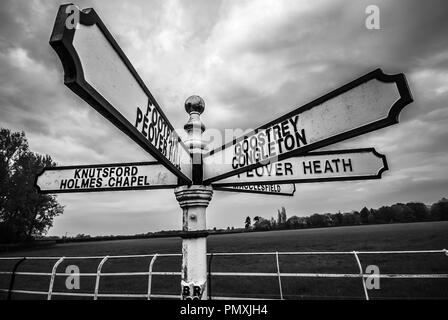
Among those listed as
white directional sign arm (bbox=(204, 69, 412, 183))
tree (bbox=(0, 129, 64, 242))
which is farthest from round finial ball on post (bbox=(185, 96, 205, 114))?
tree (bbox=(0, 129, 64, 242))

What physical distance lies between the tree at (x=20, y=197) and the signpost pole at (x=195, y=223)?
31803 mm

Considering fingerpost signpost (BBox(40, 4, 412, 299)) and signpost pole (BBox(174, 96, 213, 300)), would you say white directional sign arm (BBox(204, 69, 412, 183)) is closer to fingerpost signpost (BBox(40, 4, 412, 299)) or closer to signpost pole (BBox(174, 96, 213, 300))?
fingerpost signpost (BBox(40, 4, 412, 299))

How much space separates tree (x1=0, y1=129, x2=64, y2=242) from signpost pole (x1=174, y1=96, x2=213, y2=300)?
31803 millimetres

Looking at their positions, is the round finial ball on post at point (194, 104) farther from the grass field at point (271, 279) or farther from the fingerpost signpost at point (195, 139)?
the grass field at point (271, 279)

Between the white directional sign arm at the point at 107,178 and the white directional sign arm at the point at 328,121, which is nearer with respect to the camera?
the white directional sign arm at the point at 328,121

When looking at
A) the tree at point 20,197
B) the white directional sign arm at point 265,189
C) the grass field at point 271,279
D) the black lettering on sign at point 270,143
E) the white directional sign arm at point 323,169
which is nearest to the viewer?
the black lettering on sign at point 270,143

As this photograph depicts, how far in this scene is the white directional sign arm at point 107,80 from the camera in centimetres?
69

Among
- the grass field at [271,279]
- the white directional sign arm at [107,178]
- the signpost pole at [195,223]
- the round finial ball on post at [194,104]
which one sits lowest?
the grass field at [271,279]

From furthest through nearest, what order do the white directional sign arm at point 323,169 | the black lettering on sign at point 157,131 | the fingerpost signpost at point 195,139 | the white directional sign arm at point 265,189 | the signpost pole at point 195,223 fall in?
the white directional sign arm at point 265,189 → the white directional sign arm at point 323,169 → the signpost pole at point 195,223 → the black lettering on sign at point 157,131 → the fingerpost signpost at point 195,139

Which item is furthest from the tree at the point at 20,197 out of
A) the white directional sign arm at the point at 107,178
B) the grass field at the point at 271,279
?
the white directional sign arm at the point at 107,178

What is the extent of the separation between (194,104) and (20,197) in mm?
35666

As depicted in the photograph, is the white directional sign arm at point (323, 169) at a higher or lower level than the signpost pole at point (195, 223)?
higher
